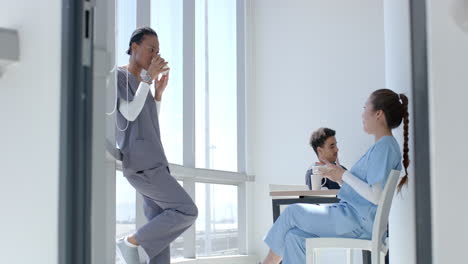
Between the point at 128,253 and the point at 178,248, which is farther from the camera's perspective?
the point at 178,248

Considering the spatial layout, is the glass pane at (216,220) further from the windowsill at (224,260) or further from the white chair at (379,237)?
the white chair at (379,237)

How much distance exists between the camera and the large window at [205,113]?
491 centimetres

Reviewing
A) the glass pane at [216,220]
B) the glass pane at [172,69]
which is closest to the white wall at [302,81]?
the glass pane at [216,220]

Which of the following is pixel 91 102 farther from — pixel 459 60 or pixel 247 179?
pixel 247 179

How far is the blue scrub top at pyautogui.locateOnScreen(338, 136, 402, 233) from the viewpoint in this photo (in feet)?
9.17

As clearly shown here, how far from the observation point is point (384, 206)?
2.67m

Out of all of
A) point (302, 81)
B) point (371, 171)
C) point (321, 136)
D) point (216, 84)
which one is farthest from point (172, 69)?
point (371, 171)

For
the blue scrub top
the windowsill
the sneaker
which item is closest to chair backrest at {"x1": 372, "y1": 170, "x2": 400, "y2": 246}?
the blue scrub top

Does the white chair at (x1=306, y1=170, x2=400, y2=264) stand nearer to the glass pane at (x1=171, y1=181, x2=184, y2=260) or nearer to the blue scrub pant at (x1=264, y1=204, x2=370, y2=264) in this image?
the blue scrub pant at (x1=264, y1=204, x2=370, y2=264)

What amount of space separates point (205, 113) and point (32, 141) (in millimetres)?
4198

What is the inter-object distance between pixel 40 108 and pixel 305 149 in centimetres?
462

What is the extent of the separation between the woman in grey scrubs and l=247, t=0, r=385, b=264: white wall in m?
2.49

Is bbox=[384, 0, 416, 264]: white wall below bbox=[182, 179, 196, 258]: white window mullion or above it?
above

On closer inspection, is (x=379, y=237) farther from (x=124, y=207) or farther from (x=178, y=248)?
(x=178, y=248)
